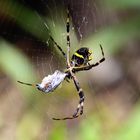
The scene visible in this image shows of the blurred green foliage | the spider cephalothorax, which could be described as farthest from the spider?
the blurred green foliage

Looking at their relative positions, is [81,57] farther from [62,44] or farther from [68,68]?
[62,44]

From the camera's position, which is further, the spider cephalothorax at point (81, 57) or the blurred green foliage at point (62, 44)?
the blurred green foliage at point (62, 44)

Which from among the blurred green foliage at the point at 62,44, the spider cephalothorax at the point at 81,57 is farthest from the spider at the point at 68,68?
the blurred green foliage at the point at 62,44

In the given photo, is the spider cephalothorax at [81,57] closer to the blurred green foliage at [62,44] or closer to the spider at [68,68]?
the spider at [68,68]

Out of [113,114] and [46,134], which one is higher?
[46,134]

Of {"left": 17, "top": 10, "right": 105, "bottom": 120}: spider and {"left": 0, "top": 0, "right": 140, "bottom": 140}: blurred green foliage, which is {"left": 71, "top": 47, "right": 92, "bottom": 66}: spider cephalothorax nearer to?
{"left": 17, "top": 10, "right": 105, "bottom": 120}: spider

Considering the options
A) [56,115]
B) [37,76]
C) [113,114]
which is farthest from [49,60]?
[113,114]

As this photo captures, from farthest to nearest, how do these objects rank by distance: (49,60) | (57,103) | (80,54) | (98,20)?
(98,20)
(57,103)
(49,60)
(80,54)

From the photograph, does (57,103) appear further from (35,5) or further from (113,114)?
(35,5)

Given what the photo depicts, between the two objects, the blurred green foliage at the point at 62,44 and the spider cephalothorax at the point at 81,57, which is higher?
the spider cephalothorax at the point at 81,57
